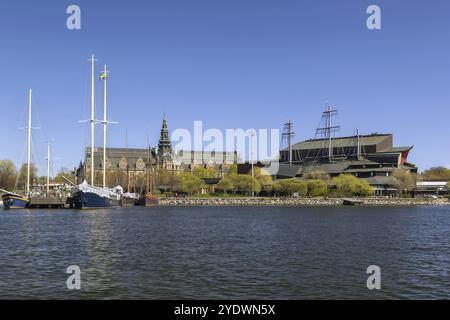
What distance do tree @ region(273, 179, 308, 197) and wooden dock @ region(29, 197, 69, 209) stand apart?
87.3m

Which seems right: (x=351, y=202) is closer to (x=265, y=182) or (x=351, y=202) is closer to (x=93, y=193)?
(x=265, y=182)

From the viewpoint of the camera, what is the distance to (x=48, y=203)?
11269cm

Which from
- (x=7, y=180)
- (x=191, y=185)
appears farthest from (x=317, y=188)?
(x=7, y=180)

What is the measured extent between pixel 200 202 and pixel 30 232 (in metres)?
108

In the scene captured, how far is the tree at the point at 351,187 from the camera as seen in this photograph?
6855 inches

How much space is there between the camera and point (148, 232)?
5416 centimetres

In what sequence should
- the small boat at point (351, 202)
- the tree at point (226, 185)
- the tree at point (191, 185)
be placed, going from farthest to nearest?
the tree at point (191, 185)
the tree at point (226, 185)
the small boat at point (351, 202)

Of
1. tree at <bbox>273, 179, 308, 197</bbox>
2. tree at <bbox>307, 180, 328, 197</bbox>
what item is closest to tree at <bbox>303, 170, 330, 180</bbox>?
tree at <bbox>307, 180, 328, 197</bbox>

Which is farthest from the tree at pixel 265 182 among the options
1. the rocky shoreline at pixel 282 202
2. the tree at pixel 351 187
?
the tree at pixel 351 187

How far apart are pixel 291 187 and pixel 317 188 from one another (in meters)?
9.06

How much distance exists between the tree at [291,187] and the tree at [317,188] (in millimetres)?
2219

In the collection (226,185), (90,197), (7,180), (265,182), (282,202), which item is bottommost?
(282,202)

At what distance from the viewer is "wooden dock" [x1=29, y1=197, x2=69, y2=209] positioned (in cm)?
11281

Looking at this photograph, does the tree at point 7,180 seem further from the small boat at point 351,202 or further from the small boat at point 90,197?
the small boat at point 351,202
